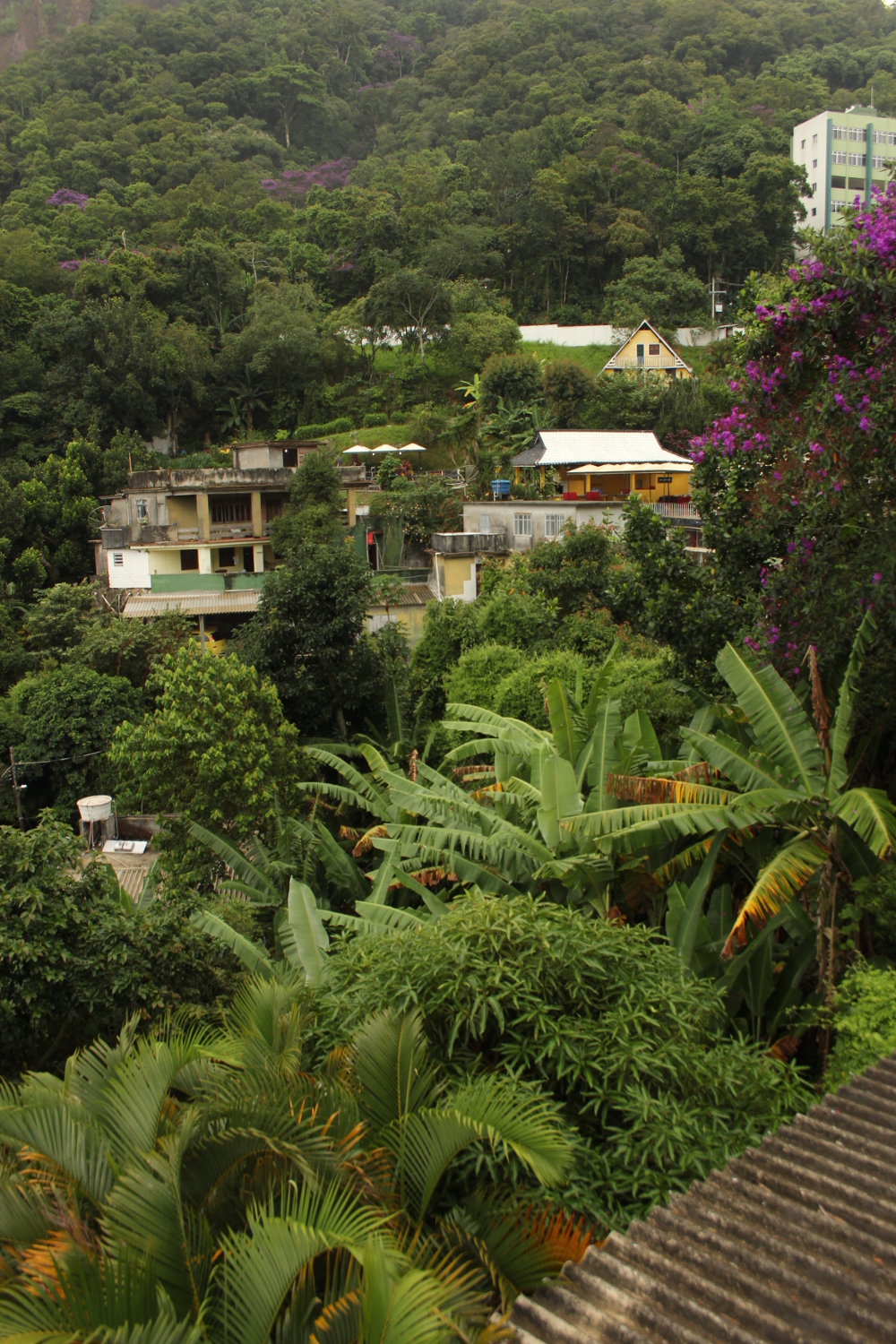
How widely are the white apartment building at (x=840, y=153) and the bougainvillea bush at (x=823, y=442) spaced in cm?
5943

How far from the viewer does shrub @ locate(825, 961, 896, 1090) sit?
575 centimetres

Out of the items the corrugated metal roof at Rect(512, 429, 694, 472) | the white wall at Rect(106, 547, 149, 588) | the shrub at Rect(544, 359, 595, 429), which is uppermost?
the shrub at Rect(544, 359, 595, 429)

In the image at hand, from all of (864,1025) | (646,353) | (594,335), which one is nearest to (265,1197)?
(864,1025)

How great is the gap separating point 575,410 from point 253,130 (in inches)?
1901

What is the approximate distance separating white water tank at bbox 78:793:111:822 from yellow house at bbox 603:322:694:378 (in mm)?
35110

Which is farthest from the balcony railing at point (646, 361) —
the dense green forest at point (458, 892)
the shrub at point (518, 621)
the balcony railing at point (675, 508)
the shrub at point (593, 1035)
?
the shrub at point (593, 1035)

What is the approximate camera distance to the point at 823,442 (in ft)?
27.6

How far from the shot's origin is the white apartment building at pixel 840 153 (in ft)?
196

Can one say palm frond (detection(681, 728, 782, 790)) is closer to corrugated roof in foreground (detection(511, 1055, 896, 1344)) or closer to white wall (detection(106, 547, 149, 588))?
corrugated roof in foreground (detection(511, 1055, 896, 1344))

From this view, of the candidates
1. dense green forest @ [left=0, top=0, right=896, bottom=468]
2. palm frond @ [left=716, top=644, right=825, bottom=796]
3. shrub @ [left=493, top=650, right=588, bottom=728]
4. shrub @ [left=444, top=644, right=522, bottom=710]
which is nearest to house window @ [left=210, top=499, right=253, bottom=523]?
dense green forest @ [left=0, top=0, right=896, bottom=468]

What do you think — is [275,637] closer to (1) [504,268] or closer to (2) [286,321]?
(2) [286,321]

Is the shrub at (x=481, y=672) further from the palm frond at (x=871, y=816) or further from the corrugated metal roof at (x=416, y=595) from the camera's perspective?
the palm frond at (x=871, y=816)

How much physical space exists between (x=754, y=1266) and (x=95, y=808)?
15458 millimetres

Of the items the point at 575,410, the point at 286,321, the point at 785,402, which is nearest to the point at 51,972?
the point at 785,402
